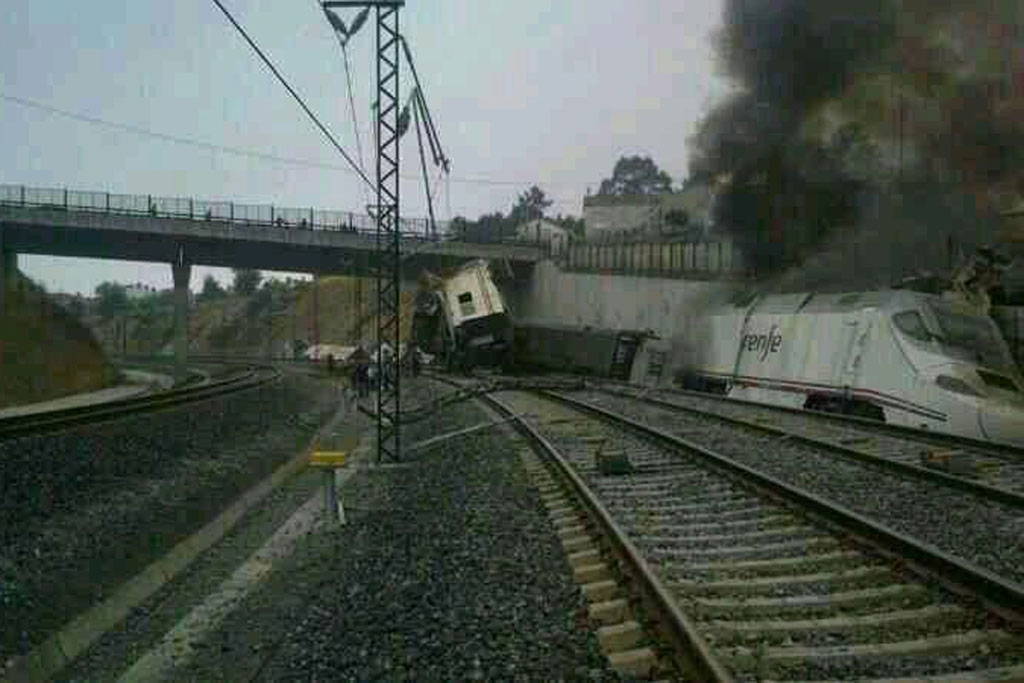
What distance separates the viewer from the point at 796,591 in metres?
6.56

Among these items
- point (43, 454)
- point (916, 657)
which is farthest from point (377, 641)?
point (43, 454)

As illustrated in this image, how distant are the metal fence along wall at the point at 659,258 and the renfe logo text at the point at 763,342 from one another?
21.6 ft

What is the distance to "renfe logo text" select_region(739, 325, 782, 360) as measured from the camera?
76.8 feet

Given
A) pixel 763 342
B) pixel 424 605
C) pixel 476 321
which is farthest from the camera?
pixel 476 321

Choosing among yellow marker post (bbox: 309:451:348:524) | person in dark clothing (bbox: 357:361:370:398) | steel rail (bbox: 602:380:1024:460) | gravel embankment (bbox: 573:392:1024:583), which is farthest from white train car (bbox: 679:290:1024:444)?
person in dark clothing (bbox: 357:361:370:398)

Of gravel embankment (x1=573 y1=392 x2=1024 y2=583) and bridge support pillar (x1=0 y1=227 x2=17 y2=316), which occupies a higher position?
bridge support pillar (x1=0 y1=227 x2=17 y2=316)

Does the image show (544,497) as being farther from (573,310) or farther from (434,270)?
(434,270)

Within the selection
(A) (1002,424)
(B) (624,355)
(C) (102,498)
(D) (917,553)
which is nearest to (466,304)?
(B) (624,355)

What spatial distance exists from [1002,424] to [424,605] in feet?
40.4

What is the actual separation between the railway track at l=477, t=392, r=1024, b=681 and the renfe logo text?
13.2 metres

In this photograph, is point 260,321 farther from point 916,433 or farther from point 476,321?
point 916,433

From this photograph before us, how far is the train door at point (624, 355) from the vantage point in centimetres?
3512

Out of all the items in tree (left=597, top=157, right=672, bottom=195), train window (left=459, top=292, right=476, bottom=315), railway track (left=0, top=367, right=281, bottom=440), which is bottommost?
railway track (left=0, top=367, right=281, bottom=440)

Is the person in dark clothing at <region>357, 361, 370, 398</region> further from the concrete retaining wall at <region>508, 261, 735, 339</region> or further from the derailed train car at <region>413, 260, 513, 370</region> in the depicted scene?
the concrete retaining wall at <region>508, 261, 735, 339</region>
